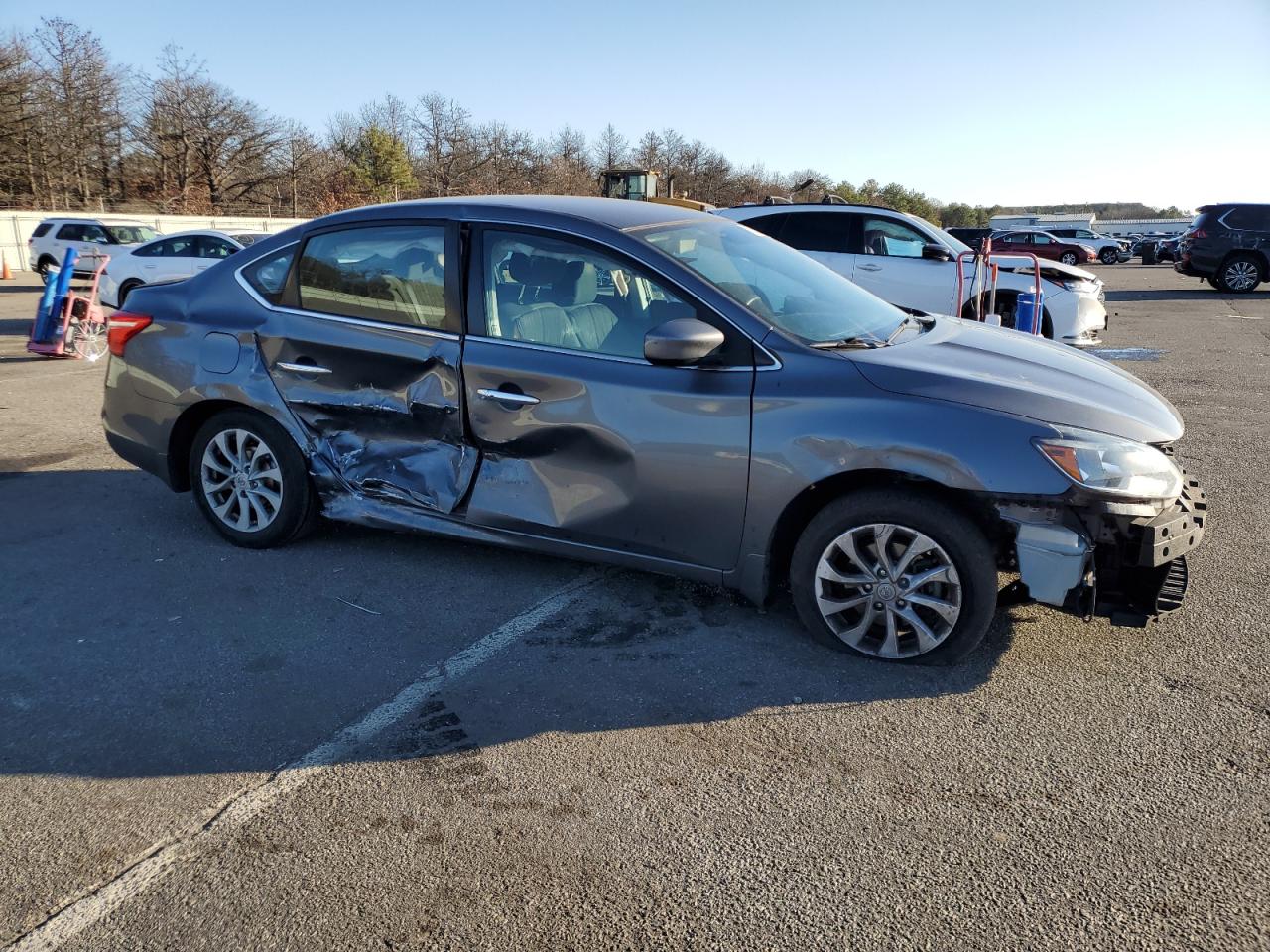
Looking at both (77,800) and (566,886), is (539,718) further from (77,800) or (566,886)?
(77,800)

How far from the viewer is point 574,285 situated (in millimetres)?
4066

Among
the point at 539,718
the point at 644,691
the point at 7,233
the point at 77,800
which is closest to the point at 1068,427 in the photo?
the point at 644,691

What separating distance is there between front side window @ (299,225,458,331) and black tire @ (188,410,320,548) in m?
0.66

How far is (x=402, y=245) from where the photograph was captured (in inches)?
175

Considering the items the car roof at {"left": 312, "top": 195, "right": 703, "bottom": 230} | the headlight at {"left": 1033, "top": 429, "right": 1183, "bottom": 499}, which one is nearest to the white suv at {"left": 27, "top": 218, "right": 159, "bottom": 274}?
the car roof at {"left": 312, "top": 195, "right": 703, "bottom": 230}

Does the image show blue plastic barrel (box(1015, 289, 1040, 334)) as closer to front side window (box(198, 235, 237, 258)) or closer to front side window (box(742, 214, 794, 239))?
front side window (box(742, 214, 794, 239))

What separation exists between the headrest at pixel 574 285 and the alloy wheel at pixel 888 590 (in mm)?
1492

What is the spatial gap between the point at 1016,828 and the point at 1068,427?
145 cm

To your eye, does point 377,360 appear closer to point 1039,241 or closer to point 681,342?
point 681,342

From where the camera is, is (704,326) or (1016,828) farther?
(704,326)

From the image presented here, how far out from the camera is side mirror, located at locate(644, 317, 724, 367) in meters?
3.61

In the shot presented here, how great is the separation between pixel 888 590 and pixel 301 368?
2.94 metres

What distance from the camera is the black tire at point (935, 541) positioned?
3387mm

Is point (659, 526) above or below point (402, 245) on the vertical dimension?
below
